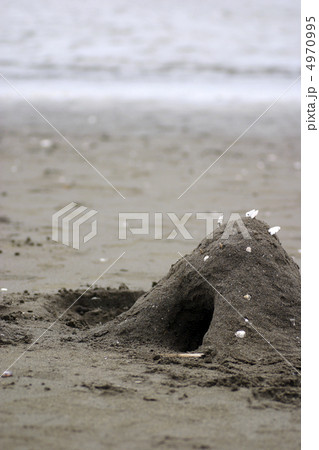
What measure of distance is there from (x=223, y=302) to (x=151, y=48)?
54.9 ft

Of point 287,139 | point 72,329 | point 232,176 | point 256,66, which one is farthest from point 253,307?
point 256,66

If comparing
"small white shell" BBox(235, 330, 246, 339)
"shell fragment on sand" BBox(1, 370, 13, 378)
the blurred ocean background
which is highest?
the blurred ocean background

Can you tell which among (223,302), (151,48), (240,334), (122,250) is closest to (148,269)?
(122,250)

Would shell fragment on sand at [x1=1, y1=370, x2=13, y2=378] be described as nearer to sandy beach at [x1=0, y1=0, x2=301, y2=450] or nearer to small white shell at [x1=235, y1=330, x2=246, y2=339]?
sandy beach at [x1=0, y1=0, x2=301, y2=450]

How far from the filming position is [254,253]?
3688 mm

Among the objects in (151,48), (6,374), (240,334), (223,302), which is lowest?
(6,374)

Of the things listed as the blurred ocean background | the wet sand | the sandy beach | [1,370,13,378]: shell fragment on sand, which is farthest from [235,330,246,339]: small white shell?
the blurred ocean background

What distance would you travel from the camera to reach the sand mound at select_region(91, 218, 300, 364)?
3494 millimetres

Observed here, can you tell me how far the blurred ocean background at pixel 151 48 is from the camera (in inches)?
611

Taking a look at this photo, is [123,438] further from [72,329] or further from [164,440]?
[72,329]

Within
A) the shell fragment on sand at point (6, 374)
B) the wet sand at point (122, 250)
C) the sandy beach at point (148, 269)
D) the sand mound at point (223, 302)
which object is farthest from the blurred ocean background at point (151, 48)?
the shell fragment on sand at point (6, 374)

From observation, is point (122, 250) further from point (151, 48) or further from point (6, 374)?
point (151, 48)

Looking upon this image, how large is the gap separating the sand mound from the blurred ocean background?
11.0 m

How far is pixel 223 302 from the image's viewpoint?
140 inches
